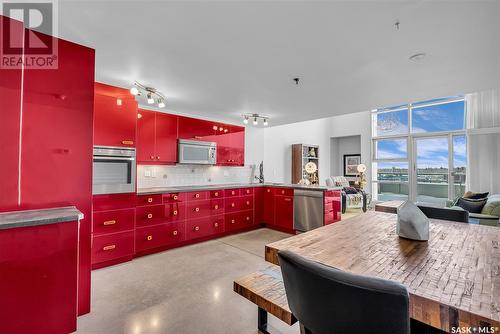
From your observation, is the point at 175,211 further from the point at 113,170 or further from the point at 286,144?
the point at 286,144

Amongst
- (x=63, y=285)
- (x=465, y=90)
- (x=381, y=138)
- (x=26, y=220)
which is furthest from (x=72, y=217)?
(x=381, y=138)

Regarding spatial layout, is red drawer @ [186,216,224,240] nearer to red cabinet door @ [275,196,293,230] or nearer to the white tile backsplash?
the white tile backsplash

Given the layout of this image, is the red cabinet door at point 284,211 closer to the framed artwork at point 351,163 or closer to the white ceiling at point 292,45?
the white ceiling at point 292,45

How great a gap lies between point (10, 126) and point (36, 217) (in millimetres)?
745

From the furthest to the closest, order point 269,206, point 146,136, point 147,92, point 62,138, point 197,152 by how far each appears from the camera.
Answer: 1. point 269,206
2. point 197,152
3. point 146,136
4. point 147,92
5. point 62,138

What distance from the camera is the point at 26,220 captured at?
1.44 metres

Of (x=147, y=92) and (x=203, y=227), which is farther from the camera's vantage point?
(x=203, y=227)

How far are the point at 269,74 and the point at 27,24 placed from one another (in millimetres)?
2169

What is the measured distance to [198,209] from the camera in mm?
3852

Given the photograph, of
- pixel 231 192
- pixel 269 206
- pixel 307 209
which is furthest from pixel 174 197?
pixel 307 209

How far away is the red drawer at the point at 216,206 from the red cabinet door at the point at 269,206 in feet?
3.71

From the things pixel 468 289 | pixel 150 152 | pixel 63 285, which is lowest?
pixel 63 285

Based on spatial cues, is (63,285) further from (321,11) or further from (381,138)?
(381,138)

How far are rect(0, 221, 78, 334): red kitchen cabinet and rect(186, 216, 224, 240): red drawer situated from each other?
→ 2.11 metres
